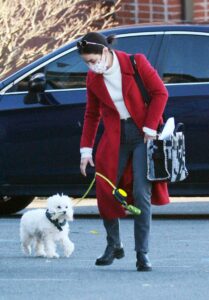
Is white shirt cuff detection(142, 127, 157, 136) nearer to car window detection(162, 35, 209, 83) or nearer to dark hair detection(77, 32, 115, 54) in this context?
dark hair detection(77, 32, 115, 54)

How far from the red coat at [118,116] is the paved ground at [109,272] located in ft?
1.58

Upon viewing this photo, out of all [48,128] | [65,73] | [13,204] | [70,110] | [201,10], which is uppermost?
[65,73]

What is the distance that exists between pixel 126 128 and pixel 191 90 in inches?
140

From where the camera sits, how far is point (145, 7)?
69.0ft

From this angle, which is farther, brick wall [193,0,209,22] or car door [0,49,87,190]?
brick wall [193,0,209,22]

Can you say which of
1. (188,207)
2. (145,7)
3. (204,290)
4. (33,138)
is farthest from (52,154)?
(145,7)

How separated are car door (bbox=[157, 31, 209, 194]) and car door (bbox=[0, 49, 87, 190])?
2.68ft

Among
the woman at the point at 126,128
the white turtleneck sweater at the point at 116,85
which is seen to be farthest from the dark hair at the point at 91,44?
the white turtleneck sweater at the point at 116,85

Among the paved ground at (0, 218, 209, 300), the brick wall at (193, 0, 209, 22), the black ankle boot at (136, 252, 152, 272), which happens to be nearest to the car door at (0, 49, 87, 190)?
the paved ground at (0, 218, 209, 300)

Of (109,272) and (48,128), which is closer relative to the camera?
(109,272)

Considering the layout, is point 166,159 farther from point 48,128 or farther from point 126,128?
point 48,128

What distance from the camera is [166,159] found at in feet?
31.4

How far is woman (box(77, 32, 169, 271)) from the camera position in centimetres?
941

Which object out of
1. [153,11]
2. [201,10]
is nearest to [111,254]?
[201,10]
